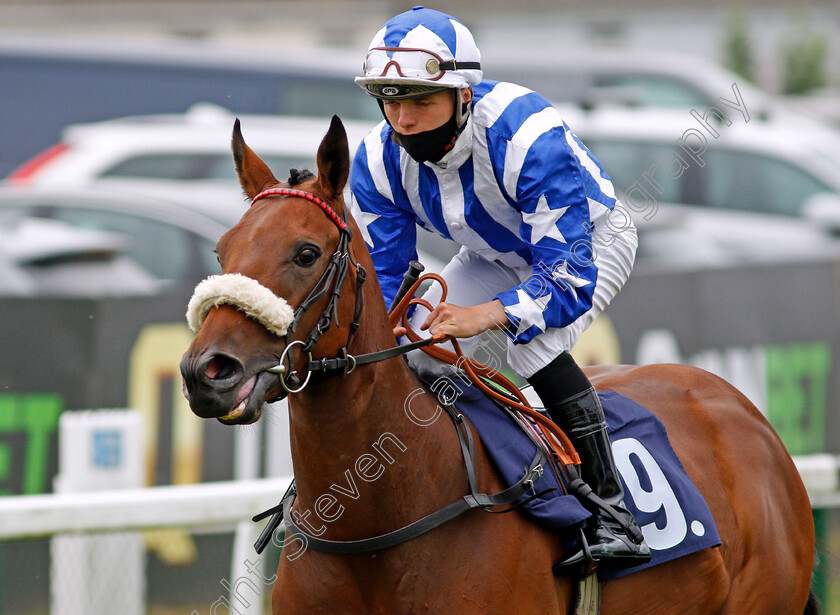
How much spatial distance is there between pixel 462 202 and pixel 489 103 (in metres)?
0.31

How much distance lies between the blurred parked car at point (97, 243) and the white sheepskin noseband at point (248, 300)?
504 cm

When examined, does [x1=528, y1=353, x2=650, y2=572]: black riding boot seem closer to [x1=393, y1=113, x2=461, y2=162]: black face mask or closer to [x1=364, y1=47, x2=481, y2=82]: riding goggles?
[x1=393, y1=113, x2=461, y2=162]: black face mask

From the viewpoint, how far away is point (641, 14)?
28797 mm

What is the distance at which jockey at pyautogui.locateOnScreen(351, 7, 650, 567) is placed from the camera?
9.64 ft

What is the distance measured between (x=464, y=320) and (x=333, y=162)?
595mm

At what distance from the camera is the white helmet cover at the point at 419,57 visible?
2873 millimetres

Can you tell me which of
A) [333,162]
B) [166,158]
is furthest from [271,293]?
[166,158]

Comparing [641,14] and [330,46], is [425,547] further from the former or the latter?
[641,14]

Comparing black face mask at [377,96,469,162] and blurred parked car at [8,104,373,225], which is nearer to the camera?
black face mask at [377,96,469,162]

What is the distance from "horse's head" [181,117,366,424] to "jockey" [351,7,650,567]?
15.2 inches

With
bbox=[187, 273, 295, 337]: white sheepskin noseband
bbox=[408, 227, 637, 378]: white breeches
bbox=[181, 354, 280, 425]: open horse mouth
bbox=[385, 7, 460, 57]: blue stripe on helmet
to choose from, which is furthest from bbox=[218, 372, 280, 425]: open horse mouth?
bbox=[385, 7, 460, 57]: blue stripe on helmet

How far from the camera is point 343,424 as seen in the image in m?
2.67

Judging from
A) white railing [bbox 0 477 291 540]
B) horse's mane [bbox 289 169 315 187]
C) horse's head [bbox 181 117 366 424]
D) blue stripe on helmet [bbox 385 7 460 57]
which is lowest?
white railing [bbox 0 477 291 540]

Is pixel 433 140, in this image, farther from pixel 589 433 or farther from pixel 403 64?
pixel 589 433
